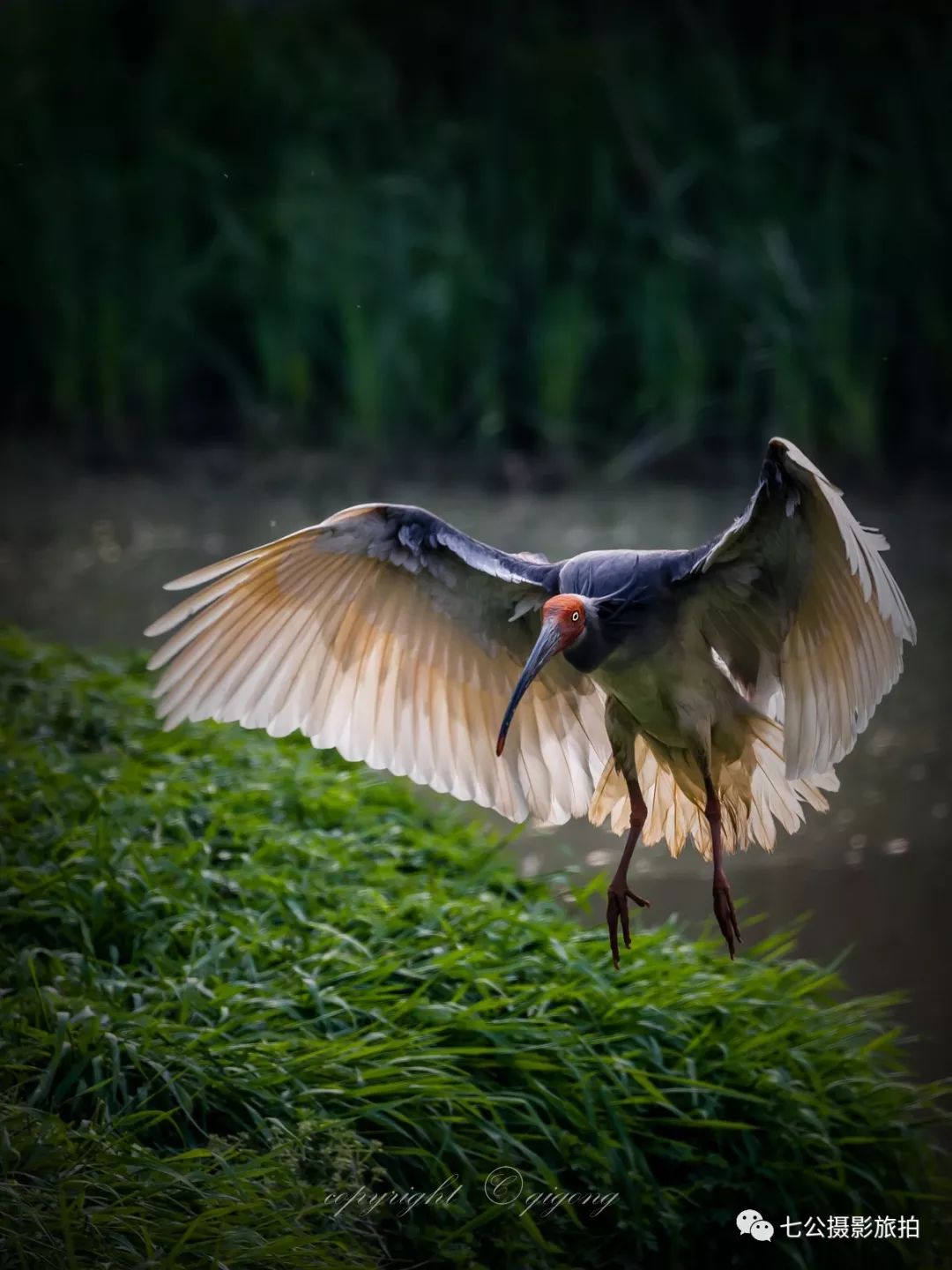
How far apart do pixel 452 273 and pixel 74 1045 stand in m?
6.36

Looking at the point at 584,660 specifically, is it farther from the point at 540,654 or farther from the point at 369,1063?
the point at 369,1063

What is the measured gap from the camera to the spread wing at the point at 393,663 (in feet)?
10.2

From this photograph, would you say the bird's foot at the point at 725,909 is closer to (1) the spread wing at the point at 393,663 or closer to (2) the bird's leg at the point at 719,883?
(2) the bird's leg at the point at 719,883

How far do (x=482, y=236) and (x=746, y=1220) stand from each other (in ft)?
22.2

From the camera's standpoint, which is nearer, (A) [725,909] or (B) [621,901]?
(A) [725,909]

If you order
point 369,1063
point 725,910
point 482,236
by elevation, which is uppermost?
point 482,236

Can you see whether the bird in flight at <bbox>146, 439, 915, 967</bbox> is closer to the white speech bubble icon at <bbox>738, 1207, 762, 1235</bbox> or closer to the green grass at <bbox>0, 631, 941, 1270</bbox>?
the green grass at <bbox>0, 631, 941, 1270</bbox>

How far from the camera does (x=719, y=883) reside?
2777mm

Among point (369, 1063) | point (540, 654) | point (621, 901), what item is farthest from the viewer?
point (369, 1063)

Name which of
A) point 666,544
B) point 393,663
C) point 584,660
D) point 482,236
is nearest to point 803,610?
point 584,660

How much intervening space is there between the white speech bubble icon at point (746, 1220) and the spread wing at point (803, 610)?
0.89m

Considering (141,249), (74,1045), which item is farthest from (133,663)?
(141,249)

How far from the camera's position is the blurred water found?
4.34 meters

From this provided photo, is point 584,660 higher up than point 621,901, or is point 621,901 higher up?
point 584,660
